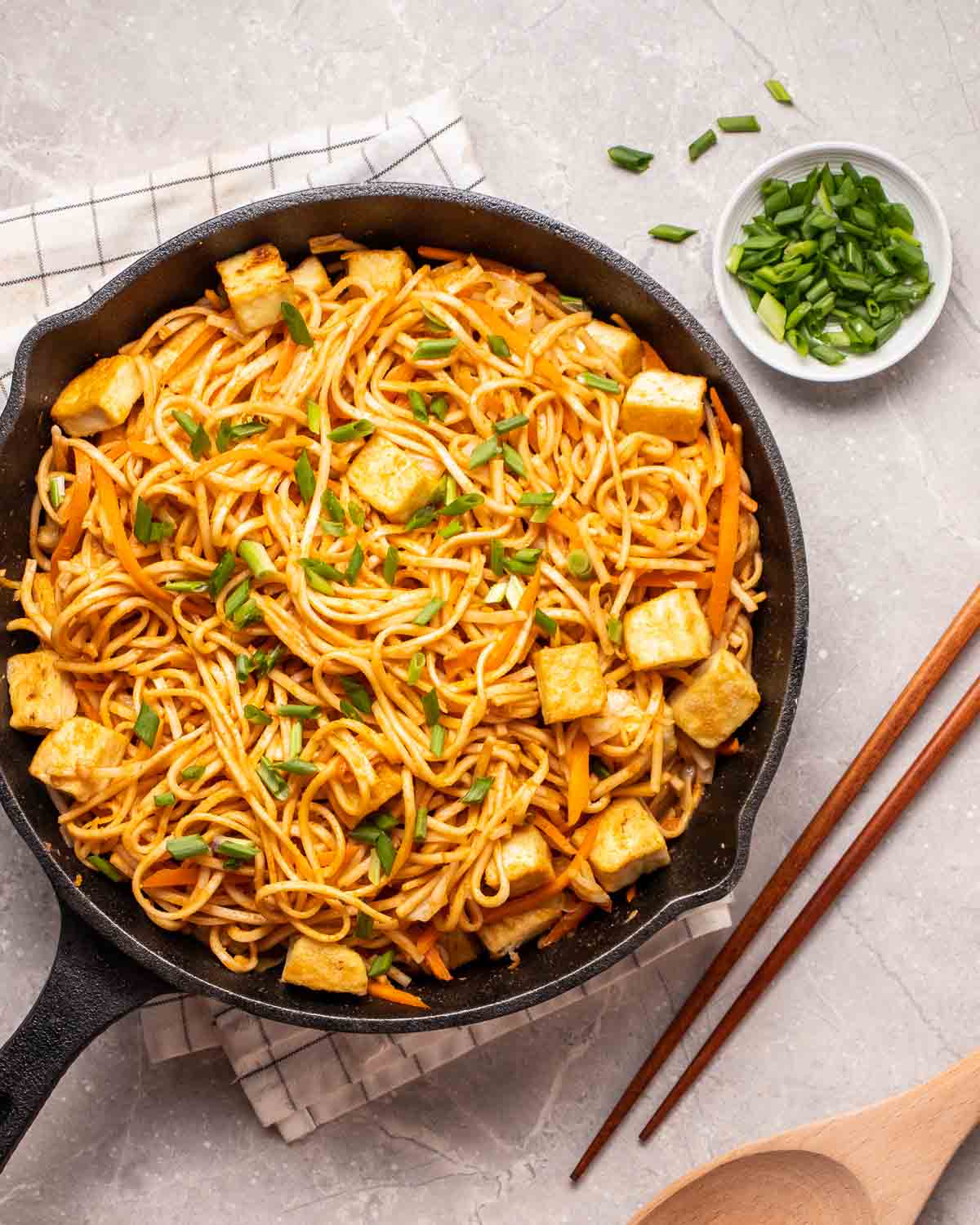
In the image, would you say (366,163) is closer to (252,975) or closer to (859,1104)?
(252,975)

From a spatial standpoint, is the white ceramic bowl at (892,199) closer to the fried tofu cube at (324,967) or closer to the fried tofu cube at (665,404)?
the fried tofu cube at (665,404)

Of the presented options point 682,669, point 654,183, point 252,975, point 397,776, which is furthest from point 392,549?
→ point 654,183

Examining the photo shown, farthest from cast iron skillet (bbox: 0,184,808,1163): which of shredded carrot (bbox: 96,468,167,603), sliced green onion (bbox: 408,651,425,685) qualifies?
sliced green onion (bbox: 408,651,425,685)

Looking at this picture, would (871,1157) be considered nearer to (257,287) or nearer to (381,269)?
(381,269)

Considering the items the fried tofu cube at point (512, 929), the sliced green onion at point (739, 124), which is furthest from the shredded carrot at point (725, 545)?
the sliced green onion at point (739, 124)

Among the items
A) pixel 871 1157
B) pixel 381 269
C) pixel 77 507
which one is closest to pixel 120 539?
pixel 77 507
